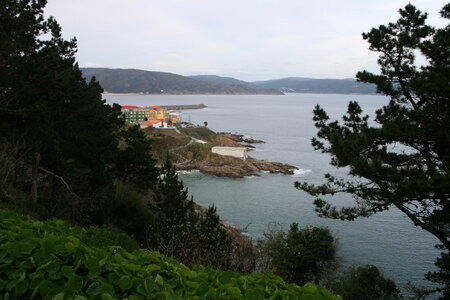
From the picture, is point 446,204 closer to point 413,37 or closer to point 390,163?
point 390,163

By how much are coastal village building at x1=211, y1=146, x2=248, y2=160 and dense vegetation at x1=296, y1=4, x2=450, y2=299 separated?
38333 mm

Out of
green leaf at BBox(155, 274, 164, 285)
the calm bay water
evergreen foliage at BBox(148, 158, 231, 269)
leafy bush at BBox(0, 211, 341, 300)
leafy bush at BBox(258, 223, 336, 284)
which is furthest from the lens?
the calm bay water

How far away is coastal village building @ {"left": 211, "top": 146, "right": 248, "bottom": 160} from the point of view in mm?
48897

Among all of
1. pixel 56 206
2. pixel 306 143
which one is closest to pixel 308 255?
pixel 56 206

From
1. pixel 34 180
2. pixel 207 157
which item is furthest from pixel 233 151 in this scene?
pixel 34 180

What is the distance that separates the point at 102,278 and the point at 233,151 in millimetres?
47254

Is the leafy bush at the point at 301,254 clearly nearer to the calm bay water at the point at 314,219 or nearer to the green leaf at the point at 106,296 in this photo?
the calm bay water at the point at 314,219

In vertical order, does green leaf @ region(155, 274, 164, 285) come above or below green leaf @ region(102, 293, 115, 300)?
below

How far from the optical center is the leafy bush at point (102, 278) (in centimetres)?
243

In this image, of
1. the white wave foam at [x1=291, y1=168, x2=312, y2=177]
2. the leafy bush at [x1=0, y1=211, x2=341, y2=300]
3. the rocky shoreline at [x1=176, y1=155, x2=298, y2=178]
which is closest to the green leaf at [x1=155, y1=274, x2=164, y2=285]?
the leafy bush at [x1=0, y1=211, x2=341, y2=300]

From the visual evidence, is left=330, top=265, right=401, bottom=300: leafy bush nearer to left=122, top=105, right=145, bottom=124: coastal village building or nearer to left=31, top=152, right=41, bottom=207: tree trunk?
left=31, top=152, right=41, bottom=207: tree trunk

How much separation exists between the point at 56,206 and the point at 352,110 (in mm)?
10020

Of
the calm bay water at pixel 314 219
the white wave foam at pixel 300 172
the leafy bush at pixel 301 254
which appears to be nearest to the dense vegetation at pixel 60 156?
the leafy bush at pixel 301 254

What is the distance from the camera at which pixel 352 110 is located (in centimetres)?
1007
